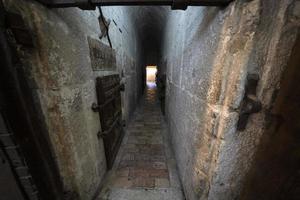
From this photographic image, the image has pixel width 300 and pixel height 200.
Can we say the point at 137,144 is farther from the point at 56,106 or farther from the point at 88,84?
the point at 56,106

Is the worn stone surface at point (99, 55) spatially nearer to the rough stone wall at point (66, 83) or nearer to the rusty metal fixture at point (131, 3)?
the rough stone wall at point (66, 83)

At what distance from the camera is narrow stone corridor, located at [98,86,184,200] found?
5.39 ft

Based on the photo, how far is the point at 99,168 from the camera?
170 centimetres

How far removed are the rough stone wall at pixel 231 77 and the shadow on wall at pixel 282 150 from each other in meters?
0.04

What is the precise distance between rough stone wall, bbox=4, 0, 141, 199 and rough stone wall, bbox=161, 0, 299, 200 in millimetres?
1126

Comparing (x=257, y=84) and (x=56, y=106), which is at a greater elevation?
(x=257, y=84)

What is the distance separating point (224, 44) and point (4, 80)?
1265mm

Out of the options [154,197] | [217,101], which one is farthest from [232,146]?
[154,197]

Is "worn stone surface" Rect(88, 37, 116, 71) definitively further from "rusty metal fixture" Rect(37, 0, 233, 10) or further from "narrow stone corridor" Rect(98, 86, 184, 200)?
"narrow stone corridor" Rect(98, 86, 184, 200)

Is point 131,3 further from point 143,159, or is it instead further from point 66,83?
point 143,159

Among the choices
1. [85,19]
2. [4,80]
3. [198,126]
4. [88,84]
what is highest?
[85,19]

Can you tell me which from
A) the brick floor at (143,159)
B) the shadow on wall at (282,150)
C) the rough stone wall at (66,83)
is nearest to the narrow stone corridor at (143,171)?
the brick floor at (143,159)

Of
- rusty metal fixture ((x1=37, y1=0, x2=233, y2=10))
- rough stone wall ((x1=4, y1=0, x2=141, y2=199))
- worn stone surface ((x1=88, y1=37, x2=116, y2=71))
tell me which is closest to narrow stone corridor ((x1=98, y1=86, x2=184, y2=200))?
rough stone wall ((x1=4, y1=0, x2=141, y2=199))

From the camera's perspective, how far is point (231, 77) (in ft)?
2.54
